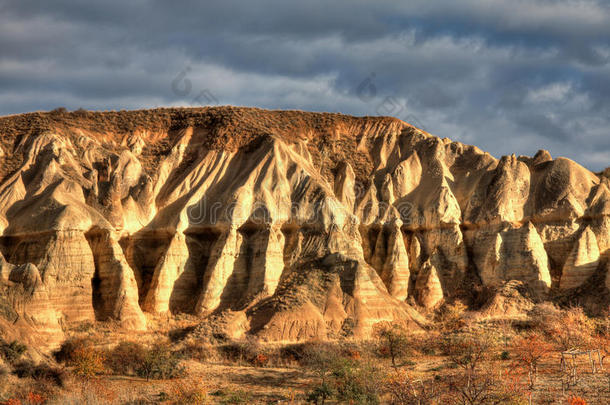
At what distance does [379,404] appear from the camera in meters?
25.7

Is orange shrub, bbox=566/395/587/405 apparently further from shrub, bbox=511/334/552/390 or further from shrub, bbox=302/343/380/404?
shrub, bbox=302/343/380/404

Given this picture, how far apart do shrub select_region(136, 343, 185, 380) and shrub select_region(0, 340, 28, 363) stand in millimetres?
4867

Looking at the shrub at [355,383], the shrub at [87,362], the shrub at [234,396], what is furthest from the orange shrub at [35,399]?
the shrub at [355,383]

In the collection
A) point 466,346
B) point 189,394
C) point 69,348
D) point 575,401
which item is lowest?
point 189,394

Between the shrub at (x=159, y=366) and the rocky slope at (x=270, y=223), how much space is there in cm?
571

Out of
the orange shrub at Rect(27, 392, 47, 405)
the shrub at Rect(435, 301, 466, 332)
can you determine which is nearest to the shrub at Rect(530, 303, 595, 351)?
the shrub at Rect(435, 301, 466, 332)

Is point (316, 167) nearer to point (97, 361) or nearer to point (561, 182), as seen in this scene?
point (561, 182)

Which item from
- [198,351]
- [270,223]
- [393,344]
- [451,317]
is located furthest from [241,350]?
[451,317]

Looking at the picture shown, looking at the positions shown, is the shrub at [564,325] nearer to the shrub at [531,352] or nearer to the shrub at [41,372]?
the shrub at [531,352]

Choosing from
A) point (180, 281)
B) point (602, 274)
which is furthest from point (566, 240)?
point (180, 281)

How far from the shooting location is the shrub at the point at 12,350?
3048 cm

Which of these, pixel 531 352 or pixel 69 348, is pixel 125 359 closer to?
pixel 69 348

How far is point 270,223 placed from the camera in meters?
43.7

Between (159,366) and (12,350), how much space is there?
5.99 meters
